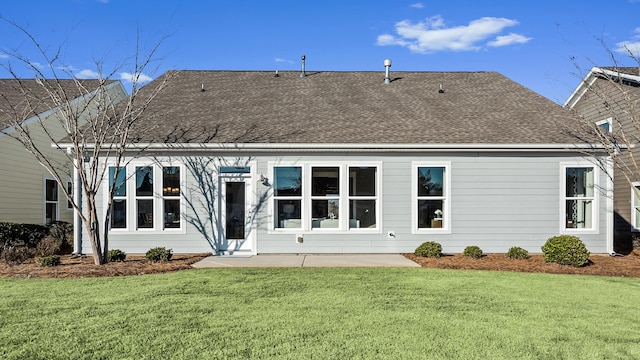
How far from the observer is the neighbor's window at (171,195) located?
12.9 m

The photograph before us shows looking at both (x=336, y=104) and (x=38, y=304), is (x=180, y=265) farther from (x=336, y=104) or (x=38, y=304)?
(x=336, y=104)

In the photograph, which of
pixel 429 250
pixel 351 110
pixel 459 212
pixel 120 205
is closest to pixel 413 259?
pixel 429 250

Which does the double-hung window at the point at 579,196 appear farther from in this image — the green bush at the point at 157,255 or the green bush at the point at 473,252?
the green bush at the point at 157,255

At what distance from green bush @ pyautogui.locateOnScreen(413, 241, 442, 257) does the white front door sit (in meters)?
4.29

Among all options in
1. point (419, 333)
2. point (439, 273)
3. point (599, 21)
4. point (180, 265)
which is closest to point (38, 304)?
point (180, 265)

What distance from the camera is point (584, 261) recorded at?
34.8 ft

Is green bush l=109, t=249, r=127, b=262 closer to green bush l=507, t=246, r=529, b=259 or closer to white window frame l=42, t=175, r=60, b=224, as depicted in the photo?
white window frame l=42, t=175, r=60, b=224

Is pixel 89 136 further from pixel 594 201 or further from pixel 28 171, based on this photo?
pixel 594 201

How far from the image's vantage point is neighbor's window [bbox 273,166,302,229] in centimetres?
1294

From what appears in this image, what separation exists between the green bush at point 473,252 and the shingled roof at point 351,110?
2751 mm

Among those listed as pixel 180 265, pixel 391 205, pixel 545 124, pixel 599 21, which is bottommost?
pixel 180 265

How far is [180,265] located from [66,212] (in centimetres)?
935

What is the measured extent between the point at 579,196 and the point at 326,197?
22.1 ft

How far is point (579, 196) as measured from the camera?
42.8 feet
